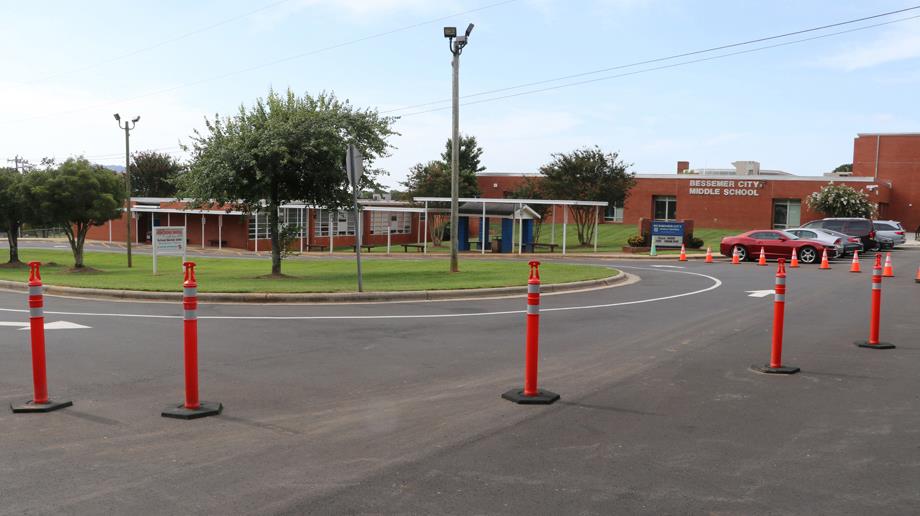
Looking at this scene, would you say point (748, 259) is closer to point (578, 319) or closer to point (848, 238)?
point (848, 238)

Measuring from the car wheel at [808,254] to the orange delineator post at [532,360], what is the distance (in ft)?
81.0

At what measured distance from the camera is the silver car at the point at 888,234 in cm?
3975

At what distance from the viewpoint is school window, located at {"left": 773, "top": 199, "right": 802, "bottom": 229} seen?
57.2 meters

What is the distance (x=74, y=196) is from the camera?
84.4ft

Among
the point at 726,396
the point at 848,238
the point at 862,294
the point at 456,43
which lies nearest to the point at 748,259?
the point at 848,238

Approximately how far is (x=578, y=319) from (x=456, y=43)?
36.3 feet

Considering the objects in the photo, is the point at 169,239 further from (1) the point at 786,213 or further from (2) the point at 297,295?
(1) the point at 786,213

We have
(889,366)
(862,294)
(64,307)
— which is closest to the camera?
(889,366)

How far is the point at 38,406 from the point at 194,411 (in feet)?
4.42

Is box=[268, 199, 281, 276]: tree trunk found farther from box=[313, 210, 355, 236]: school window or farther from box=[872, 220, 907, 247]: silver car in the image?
box=[872, 220, 907, 247]: silver car

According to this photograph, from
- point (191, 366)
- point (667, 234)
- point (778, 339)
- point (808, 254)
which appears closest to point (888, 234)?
point (667, 234)

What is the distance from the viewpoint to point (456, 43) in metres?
21.1

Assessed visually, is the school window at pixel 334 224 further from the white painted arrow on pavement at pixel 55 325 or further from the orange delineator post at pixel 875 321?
the orange delineator post at pixel 875 321

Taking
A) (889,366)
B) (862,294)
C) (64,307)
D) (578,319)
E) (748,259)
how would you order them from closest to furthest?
1. (889,366)
2. (578,319)
3. (64,307)
4. (862,294)
5. (748,259)
